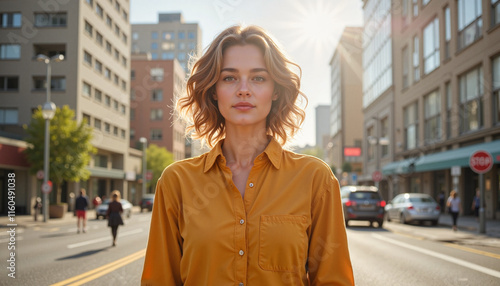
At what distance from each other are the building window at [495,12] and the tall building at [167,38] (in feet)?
350

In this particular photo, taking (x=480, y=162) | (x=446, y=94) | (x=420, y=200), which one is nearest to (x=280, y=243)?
(x=480, y=162)

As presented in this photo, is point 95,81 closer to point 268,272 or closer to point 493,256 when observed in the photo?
point 493,256

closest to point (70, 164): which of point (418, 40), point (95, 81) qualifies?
point (95, 81)

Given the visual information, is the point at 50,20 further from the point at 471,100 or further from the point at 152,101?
the point at 152,101

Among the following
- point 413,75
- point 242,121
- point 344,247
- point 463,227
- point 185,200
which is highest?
point 413,75

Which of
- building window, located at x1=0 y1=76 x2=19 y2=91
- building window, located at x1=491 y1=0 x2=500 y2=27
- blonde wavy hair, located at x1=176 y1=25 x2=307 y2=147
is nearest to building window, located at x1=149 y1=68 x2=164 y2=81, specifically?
building window, located at x1=0 y1=76 x2=19 y2=91

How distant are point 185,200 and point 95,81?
4701 cm

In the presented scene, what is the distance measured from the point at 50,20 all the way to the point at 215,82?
44699 millimetres

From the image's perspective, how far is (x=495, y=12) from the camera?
925 inches

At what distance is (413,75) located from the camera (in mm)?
39281

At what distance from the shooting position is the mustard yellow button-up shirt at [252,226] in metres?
2.37

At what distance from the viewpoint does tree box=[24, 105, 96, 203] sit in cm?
3253

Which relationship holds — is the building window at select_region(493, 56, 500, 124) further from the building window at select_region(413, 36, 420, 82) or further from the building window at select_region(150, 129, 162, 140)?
the building window at select_region(150, 129, 162, 140)

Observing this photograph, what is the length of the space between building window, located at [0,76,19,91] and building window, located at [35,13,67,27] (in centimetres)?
509
